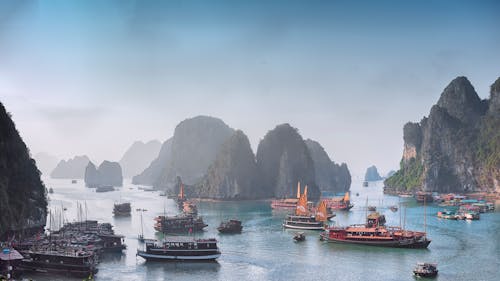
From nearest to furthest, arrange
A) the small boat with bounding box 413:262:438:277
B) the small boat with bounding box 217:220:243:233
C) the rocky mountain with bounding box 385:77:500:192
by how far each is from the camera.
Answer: the small boat with bounding box 413:262:438:277 → the small boat with bounding box 217:220:243:233 → the rocky mountain with bounding box 385:77:500:192

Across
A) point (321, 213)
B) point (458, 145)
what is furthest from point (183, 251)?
point (458, 145)

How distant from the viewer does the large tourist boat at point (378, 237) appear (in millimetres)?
61237

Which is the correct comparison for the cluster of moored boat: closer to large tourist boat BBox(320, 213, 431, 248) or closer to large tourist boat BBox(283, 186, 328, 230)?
large tourist boat BBox(320, 213, 431, 248)

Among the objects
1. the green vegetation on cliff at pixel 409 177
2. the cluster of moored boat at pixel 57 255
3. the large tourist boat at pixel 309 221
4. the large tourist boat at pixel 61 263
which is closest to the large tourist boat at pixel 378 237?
the large tourist boat at pixel 309 221

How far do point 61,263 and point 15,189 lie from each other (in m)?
23.2

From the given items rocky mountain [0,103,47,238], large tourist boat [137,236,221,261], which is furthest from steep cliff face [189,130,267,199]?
large tourist boat [137,236,221,261]

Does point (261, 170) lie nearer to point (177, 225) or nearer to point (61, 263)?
point (177, 225)

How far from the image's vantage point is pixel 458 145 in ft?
557

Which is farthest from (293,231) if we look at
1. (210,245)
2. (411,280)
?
(411,280)

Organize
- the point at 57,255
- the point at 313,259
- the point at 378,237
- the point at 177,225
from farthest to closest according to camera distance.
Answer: the point at 177,225
the point at 378,237
the point at 313,259
the point at 57,255

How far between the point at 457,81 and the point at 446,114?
15.2 m

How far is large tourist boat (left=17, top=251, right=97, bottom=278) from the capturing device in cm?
4756

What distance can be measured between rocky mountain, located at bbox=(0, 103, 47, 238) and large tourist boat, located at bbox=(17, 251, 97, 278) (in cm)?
975

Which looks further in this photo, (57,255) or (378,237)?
(378,237)
